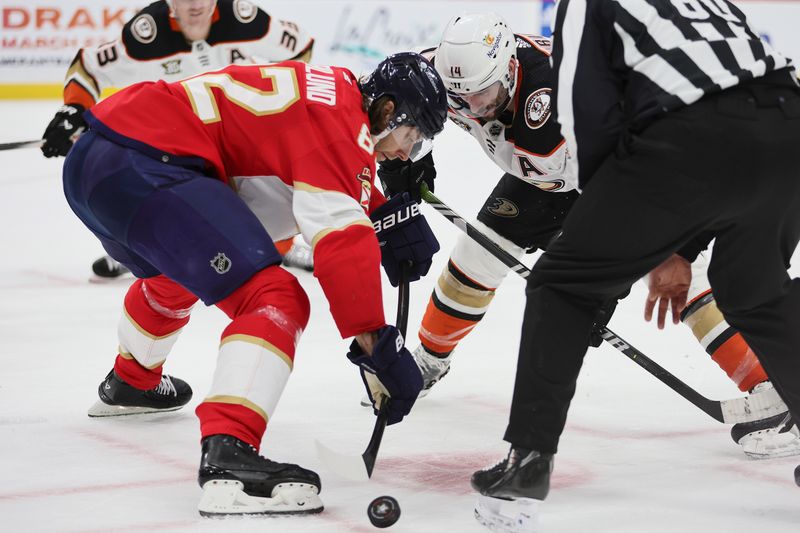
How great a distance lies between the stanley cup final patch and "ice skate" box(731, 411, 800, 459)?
45.7 inches

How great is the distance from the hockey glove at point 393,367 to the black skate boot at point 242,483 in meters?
0.24

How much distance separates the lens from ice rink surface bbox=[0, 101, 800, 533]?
6.48 feet

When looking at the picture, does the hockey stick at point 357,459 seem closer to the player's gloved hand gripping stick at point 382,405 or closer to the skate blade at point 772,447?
the player's gloved hand gripping stick at point 382,405

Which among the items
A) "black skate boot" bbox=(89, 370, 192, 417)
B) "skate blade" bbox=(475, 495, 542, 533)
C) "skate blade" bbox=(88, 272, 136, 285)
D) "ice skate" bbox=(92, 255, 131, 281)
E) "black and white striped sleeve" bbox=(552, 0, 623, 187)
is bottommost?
"skate blade" bbox=(88, 272, 136, 285)

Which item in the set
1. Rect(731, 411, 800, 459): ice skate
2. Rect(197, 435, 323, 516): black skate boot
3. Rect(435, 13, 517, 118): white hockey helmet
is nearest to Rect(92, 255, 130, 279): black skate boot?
Rect(435, 13, 517, 118): white hockey helmet

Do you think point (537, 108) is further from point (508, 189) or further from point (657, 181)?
point (657, 181)

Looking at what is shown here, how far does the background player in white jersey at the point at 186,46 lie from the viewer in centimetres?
455

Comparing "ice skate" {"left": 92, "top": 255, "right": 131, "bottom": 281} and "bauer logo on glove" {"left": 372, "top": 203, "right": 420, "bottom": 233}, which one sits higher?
"bauer logo on glove" {"left": 372, "top": 203, "right": 420, "bottom": 233}

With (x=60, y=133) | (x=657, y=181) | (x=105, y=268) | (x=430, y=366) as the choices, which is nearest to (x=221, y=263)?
(x=657, y=181)

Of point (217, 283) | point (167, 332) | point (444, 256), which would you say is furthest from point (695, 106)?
point (444, 256)

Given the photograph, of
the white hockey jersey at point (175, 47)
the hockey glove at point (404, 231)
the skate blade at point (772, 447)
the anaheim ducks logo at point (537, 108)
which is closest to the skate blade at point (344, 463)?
the hockey glove at point (404, 231)

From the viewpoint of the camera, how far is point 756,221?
1.79m

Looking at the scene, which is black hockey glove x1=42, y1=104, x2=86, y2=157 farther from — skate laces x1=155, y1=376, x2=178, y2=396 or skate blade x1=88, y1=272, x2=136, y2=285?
skate laces x1=155, y1=376, x2=178, y2=396

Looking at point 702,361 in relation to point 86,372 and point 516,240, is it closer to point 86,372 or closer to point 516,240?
point 516,240
